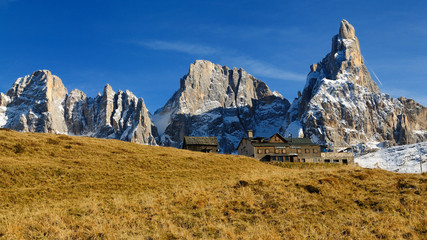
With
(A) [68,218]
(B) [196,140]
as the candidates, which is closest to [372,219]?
(A) [68,218]

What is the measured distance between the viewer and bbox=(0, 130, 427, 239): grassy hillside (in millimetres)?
16047

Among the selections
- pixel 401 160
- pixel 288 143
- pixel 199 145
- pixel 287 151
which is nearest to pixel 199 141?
pixel 199 145

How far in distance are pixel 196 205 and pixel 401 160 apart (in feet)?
537

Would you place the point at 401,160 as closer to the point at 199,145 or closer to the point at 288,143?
the point at 288,143

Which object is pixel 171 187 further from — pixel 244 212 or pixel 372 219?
pixel 372 219

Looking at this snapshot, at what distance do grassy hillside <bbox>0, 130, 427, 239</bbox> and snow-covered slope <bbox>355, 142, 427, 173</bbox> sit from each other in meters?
131

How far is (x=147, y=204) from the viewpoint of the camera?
67.9ft

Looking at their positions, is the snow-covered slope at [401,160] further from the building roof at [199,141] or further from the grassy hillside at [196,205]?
the grassy hillside at [196,205]

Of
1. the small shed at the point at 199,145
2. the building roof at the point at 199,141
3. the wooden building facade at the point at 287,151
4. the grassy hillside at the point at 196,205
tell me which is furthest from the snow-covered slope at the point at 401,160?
the grassy hillside at the point at 196,205

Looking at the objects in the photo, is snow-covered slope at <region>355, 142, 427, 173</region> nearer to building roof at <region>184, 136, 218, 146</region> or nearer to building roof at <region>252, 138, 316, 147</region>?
building roof at <region>252, 138, 316, 147</region>

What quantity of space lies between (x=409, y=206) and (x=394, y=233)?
5236 millimetres

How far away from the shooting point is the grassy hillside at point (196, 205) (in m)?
16.0

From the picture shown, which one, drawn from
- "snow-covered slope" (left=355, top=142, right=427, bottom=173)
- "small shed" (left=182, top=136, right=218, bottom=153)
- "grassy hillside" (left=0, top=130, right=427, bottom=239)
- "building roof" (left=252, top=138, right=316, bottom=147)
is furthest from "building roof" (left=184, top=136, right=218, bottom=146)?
"snow-covered slope" (left=355, top=142, right=427, bottom=173)

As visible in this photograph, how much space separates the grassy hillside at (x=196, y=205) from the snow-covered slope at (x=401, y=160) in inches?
5155
